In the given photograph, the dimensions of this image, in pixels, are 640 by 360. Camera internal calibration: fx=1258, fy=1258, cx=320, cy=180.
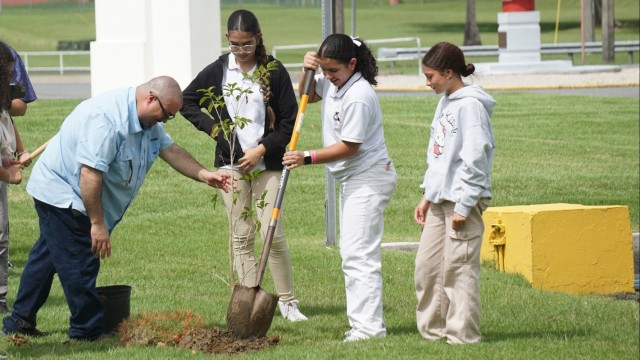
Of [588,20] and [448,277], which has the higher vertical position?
[588,20]

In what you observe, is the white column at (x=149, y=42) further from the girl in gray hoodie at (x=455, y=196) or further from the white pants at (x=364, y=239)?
the girl in gray hoodie at (x=455, y=196)

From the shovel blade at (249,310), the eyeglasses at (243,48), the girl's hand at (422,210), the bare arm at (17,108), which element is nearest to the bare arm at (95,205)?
the shovel blade at (249,310)

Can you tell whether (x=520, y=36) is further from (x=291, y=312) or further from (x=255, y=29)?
(x=255, y=29)

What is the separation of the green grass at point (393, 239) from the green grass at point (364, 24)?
1778cm

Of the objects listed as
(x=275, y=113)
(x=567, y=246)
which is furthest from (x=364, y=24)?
(x=275, y=113)

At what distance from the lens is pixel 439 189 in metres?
6.90

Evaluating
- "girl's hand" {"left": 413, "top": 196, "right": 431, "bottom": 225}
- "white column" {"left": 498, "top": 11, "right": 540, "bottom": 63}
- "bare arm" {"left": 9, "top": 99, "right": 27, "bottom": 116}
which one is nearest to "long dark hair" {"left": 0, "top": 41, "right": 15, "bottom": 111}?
"bare arm" {"left": 9, "top": 99, "right": 27, "bottom": 116}

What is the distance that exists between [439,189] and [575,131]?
39.2 feet

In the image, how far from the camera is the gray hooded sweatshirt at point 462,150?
6.71 meters

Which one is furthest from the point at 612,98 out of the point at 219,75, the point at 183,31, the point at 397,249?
the point at 219,75

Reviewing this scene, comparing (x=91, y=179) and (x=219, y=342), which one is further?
(x=219, y=342)

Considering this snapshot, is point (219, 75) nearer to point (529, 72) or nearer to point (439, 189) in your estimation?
point (439, 189)

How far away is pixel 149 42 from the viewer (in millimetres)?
19094

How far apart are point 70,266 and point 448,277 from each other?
2081 mm
